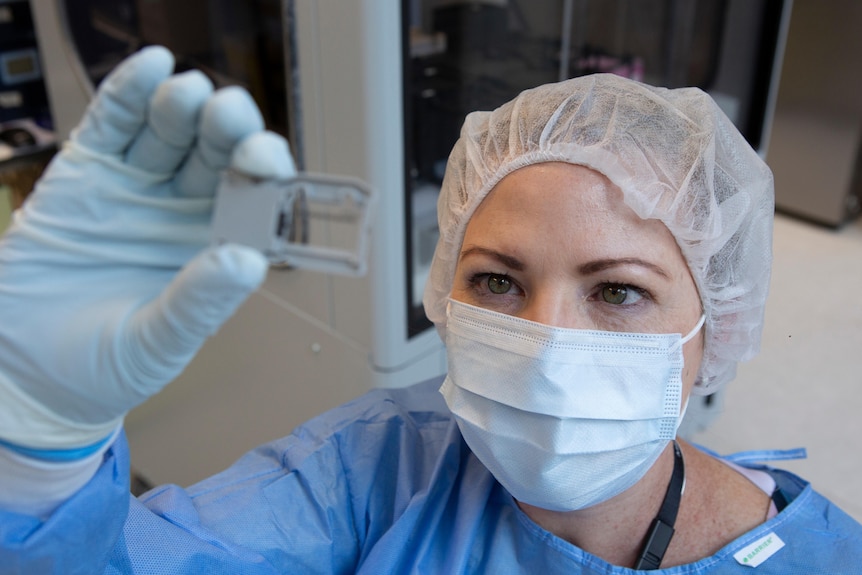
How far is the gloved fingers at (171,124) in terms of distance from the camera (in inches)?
27.8

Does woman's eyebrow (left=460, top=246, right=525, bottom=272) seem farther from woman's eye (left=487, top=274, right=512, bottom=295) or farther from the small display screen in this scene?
the small display screen

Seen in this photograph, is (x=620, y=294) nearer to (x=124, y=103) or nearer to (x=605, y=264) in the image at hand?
(x=605, y=264)

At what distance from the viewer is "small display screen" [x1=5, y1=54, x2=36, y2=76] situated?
2186 millimetres

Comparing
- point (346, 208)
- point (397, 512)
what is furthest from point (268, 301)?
point (397, 512)

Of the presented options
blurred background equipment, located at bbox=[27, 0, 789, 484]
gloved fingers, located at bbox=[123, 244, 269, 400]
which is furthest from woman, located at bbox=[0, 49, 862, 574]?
blurred background equipment, located at bbox=[27, 0, 789, 484]

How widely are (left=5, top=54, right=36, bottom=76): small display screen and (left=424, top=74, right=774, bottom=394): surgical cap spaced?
1.77 meters

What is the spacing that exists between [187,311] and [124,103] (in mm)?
248

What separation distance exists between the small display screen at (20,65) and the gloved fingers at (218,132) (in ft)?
5.85

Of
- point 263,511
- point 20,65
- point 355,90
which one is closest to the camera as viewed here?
point 263,511

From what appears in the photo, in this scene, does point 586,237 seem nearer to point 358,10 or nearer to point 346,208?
point 346,208

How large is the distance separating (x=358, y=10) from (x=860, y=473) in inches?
75.0

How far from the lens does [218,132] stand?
2.31 feet

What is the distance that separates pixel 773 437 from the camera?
2346 millimetres

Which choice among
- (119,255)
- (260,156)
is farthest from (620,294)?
(119,255)
